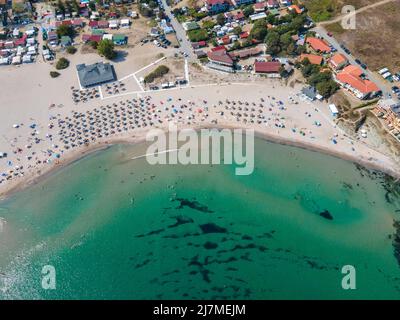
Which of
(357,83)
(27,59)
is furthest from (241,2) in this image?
(27,59)

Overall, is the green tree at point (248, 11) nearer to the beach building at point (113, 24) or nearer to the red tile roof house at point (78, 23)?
the beach building at point (113, 24)

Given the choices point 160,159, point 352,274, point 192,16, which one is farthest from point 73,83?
point 352,274

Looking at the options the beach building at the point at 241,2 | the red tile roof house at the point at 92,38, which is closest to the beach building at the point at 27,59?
the red tile roof house at the point at 92,38

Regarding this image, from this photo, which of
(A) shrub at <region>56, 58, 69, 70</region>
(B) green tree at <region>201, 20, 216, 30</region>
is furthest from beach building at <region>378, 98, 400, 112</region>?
(A) shrub at <region>56, 58, 69, 70</region>

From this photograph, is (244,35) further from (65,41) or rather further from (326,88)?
(65,41)

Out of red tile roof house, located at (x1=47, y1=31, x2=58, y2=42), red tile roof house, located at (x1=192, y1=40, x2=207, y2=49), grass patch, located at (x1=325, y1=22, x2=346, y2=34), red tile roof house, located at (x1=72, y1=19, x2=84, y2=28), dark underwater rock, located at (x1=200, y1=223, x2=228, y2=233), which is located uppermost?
red tile roof house, located at (x1=72, y1=19, x2=84, y2=28)

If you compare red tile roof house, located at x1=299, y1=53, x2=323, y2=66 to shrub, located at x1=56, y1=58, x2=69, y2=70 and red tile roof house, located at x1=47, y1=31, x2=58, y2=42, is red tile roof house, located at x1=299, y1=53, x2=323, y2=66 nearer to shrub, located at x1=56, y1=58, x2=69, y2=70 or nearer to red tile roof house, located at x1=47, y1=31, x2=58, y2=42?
shrub, located at x1=56, y1=58, x2=69, y2=70

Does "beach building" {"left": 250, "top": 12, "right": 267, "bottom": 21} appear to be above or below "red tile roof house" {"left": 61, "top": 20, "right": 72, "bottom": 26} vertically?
below
